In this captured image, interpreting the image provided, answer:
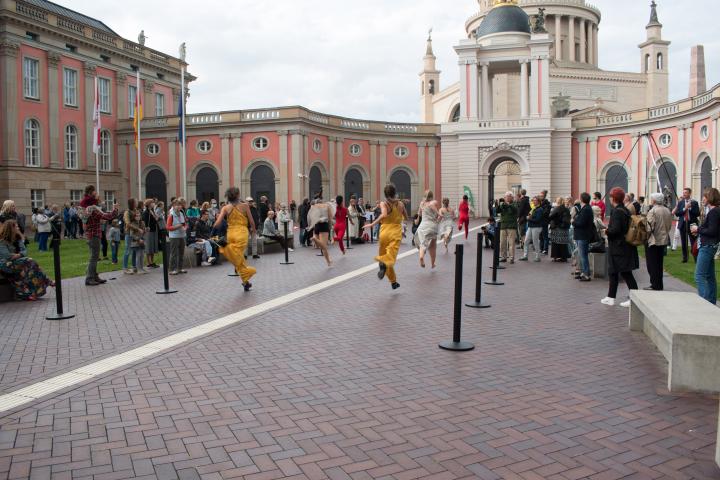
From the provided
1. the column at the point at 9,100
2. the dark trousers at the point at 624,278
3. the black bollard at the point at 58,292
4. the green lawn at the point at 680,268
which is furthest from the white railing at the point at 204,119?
the dark trousers at the point at 624,278

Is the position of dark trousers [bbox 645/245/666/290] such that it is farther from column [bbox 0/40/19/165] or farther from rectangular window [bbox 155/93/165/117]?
rectangular window [bbox 155/93/165/117]

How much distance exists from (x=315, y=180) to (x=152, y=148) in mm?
12208

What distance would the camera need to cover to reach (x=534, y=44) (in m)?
45.9

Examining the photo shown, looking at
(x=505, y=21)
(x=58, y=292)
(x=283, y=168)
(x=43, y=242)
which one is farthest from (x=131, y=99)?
(x=58, y=292)

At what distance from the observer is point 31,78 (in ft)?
117

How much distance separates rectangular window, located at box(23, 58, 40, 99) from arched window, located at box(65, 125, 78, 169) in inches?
117

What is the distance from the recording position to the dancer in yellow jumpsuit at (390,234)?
11672 mm

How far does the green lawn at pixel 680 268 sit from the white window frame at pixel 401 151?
29.9m

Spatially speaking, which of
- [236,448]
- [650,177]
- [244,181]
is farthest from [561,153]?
[236,448]

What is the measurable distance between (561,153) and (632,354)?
137 feet

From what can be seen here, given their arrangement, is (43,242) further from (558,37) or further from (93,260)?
(558,37)

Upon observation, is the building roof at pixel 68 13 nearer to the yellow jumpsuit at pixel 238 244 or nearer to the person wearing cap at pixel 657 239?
the yellow jumpsuit at pixel 238 244

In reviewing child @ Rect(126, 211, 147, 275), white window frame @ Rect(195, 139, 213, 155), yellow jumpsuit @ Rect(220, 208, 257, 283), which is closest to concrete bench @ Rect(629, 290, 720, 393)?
yellow jumpsuit @ Rect(220, 208, 257, 283)

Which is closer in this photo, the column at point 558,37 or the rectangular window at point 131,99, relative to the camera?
the rectangular window at point 131,99
